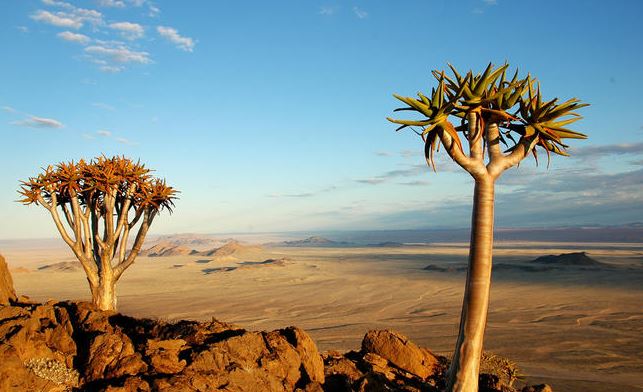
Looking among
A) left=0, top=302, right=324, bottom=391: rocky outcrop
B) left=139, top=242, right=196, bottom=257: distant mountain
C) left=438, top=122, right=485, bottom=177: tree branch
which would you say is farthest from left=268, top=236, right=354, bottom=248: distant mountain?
left=438, top=122, right=485, bottom=177: tree branch

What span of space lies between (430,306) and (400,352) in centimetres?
1563

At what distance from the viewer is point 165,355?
6.61 metres

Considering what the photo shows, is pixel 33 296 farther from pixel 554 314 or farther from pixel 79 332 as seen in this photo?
pixel 554 314

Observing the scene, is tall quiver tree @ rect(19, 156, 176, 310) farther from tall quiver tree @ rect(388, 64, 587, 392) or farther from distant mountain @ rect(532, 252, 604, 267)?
distant mountain @ rect(532, 252, 604, 267)

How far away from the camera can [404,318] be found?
2066cm

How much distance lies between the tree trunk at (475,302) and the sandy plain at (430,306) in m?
4.49

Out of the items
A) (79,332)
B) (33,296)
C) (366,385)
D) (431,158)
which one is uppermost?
(431,158)

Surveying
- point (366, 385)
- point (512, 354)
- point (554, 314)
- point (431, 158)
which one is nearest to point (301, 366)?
point (366, 385)

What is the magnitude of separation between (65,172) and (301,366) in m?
10.5

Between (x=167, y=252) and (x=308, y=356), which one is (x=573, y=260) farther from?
(x=167, y=252)

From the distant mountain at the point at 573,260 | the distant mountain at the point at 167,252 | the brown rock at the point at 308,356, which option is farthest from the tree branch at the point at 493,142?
the distant mountain at the point at 167,252

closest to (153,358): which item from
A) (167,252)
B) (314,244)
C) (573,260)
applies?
(573,260)

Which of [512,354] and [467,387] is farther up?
[467,387]

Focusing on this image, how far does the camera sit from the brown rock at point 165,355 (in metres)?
6.40
